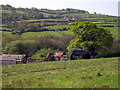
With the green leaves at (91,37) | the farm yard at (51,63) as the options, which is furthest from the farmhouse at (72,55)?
the green leaves at (91,37)

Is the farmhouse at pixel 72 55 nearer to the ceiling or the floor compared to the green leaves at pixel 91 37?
nearer to the floor

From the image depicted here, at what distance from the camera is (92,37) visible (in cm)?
4366

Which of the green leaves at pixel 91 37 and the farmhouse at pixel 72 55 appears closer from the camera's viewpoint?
the green leaves at pixel 91 37

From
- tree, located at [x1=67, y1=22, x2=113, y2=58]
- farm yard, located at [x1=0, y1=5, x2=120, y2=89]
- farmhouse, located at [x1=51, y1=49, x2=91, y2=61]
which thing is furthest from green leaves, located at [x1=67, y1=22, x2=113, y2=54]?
farmhouse, located at [x1=51, y1=49, x2=91, y2=61]

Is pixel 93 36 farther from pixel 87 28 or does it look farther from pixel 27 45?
pixel 27 45

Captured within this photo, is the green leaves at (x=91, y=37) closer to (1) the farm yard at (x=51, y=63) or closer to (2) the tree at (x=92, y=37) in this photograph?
(2) the tree at (x=92, y=37)

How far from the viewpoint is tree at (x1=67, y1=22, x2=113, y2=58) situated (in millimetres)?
42200

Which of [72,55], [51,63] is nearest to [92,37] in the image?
[72,55]

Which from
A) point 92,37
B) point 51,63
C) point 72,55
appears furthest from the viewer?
point 72,55

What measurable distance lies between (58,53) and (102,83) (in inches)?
1943

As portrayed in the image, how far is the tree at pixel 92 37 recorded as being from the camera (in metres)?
42.2

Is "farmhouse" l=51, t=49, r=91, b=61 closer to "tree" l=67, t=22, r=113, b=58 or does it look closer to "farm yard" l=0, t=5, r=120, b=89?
"farm yard" l=0, t=5, r=120, b=89

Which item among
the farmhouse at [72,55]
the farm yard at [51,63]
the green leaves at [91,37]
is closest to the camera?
the farm yard at [51,63]

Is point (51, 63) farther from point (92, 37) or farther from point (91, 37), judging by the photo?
point (92, 37)
